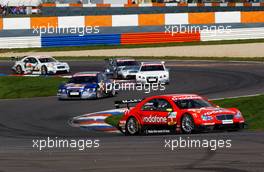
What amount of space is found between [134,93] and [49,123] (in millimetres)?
10108

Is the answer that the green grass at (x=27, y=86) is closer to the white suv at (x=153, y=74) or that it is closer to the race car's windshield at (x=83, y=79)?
the race car's windshield at (x=83, y=79)

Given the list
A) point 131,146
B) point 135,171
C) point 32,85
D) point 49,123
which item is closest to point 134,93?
point 32,85

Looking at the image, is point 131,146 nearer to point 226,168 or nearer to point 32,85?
point 226,168

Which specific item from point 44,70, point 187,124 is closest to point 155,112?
point 187,124

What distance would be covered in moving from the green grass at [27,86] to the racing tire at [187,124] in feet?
54.5

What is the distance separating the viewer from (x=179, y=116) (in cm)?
2105

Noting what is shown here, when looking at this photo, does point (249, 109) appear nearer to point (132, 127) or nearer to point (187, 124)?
point (132, 127)

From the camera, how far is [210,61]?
52.2 metres

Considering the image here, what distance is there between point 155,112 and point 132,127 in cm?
82

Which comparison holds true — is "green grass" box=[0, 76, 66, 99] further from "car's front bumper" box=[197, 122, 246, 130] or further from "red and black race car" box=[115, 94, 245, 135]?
"car's front bumper" box=[197, 122, 246, 130]

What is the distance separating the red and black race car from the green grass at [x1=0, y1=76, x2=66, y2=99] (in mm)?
14628

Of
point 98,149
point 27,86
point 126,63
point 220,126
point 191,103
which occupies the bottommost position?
point 27,86

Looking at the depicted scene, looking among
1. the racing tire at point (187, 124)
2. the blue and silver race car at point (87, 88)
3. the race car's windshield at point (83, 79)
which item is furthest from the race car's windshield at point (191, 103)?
the race car's windshield at point (83, 79)

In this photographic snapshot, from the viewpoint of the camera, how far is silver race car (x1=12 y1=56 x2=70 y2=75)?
4650 cm
